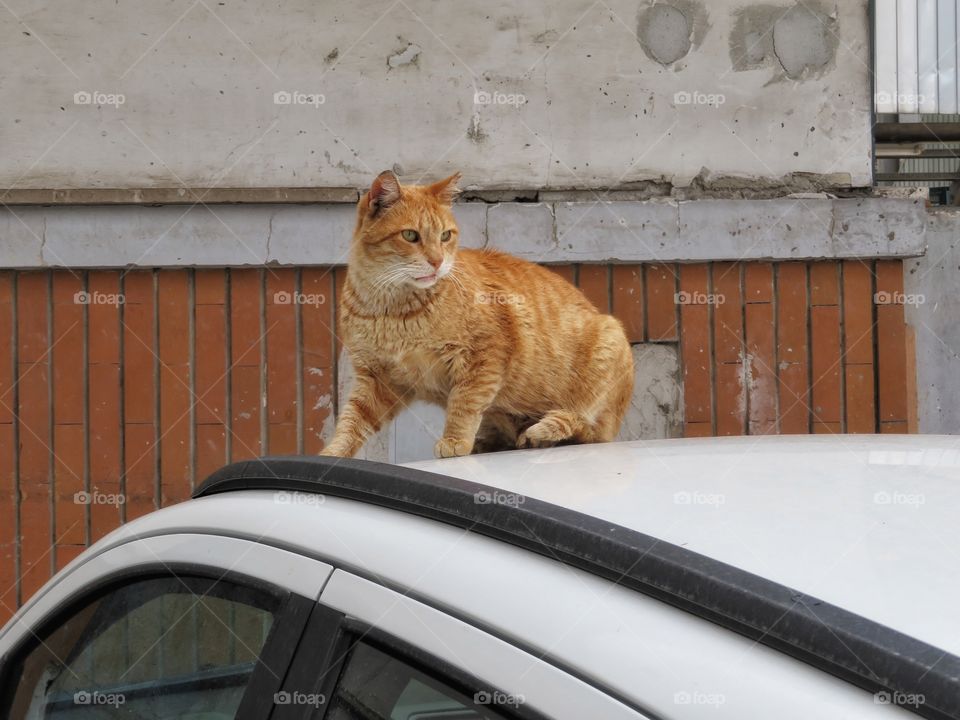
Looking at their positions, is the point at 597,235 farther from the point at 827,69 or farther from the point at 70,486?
the point at 70,486

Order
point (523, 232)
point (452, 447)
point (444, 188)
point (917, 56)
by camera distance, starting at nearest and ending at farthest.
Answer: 1. point (452, 447)
2. point (444, 188)
3. point (523, 232)
4. point (917, 56)

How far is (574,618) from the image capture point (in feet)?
2.87

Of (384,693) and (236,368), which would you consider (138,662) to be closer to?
(384,693)

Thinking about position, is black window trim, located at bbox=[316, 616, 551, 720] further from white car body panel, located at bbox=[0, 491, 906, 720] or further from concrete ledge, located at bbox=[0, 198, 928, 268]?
concrete ledge, located at bbox=[0, 198, 928, 268]

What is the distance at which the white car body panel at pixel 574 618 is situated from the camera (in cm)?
75

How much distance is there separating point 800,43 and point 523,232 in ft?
5.28

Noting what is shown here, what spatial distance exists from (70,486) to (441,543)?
386cm

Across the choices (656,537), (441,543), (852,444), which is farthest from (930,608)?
(852,444)

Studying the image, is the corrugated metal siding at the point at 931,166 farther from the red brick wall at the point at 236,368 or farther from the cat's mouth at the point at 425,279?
the cat's mouth at the point at 425,279

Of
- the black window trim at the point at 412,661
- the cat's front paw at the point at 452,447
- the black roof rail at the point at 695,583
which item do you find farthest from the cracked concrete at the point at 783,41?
the black window trim at the point at 412,661

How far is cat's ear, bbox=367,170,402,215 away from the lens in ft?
8.29

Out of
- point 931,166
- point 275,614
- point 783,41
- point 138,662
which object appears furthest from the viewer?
point 931,166

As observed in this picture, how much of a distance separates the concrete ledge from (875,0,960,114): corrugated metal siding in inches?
24.8

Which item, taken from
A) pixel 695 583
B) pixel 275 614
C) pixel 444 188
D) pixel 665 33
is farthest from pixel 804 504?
pixel 665 33
